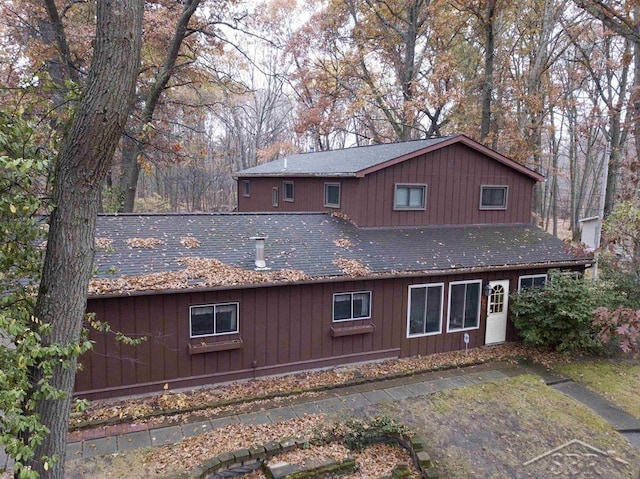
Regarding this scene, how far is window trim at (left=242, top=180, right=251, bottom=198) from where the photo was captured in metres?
19.7

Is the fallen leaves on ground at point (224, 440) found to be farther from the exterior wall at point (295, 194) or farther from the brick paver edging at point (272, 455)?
the exterior wall at point (295, 194)

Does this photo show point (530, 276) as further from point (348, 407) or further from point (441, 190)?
point (348, 407)

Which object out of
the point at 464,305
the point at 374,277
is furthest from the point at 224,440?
the point at 464,305

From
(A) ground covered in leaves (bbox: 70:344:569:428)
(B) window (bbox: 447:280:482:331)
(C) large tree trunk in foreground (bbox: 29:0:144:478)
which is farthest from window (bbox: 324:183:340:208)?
(C) large tree trunk in foreground (bbox: 29:0:144:478)

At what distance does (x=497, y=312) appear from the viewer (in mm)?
11492

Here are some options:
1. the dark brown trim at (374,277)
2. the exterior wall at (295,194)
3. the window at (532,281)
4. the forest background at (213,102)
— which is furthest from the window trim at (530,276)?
the exterior wall at (295,194)

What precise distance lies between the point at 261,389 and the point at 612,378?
781cm

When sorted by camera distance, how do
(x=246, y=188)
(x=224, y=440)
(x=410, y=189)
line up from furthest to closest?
(x=246, y=188) < (x=410, y=189) < (x=224, y=440)

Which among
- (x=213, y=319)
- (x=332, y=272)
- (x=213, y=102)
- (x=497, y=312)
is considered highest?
(x=213, y=102)

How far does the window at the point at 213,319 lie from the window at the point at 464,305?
5.35 meters

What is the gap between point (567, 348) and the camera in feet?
36.5

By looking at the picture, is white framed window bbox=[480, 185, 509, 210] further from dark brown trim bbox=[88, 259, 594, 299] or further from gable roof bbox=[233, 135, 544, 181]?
dark brown trim bbox=[88, 259, 594, 299]

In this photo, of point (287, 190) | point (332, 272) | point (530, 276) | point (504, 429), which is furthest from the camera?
point (287, 190)

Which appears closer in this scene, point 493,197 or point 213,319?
point 213,319
